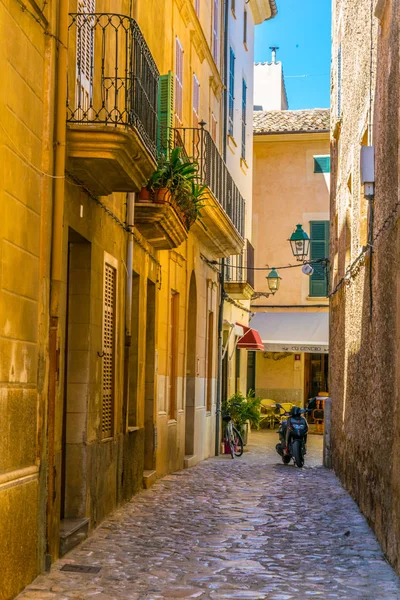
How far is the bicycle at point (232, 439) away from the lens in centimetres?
2231

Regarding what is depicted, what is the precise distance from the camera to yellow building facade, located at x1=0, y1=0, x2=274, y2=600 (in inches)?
285

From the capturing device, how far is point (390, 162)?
9.84 metres

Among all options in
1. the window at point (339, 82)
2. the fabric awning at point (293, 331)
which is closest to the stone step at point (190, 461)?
the window at point (339, 82)

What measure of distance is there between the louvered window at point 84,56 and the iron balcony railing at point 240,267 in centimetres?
1417

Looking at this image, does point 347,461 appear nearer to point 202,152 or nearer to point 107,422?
point 107,422

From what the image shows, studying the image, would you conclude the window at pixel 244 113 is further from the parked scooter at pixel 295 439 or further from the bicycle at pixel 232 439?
the parked scooter at pixel 295 439

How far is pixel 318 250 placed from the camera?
34.4m

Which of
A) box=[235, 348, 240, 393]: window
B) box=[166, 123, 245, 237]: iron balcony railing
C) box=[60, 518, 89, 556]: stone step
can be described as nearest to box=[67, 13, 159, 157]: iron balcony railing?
box=[60, 518, 89, 556]: stone step

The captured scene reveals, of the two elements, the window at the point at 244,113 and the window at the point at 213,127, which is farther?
the window at the point at 244,113

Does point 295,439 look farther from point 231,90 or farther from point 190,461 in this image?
point 231,90

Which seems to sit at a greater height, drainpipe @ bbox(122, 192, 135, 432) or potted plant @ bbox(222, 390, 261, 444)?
drainpipe @ bbox(122, 192, 135, 432)

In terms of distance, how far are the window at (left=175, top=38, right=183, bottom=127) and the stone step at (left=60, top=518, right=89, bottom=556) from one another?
29.1 feet

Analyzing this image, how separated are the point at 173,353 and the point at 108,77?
25.6ft

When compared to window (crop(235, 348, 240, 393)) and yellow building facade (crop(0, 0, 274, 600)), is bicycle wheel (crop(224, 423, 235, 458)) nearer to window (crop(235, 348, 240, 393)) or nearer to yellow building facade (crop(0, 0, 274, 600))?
yellow building facade (crop(0, 0, 274, 600))
